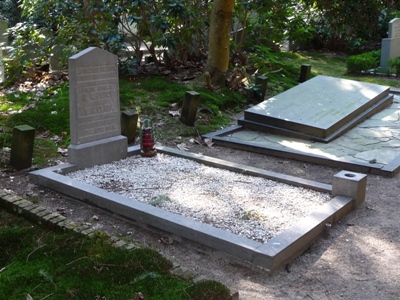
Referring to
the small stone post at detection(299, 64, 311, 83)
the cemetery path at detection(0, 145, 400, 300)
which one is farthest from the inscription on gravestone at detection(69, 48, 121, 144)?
the small stone post at detection(299, 64, 311, 83)

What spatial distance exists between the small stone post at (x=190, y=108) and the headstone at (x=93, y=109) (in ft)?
6.60

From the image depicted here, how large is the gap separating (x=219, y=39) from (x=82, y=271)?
790cm

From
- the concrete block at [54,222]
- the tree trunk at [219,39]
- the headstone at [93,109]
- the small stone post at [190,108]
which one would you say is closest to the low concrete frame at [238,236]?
the headstone at [93,109]

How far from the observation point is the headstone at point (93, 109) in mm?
7293

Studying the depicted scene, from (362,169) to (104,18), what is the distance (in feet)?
21.4

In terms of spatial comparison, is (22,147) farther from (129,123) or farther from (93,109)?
(129,123)

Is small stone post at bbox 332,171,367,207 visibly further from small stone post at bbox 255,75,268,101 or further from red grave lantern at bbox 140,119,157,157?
small stone post at bbox 255,75,268,101

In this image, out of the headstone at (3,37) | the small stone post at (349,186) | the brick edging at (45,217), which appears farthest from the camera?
the headstone at (3,37)

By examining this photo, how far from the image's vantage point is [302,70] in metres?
13.5

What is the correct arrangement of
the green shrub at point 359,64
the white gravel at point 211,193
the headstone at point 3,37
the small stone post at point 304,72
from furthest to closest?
the green shrub at point 359,64
the small stone post at point 304,72
the headstone at point 3,37
the white gravel at point 211,193

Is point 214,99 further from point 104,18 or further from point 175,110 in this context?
point 104,18

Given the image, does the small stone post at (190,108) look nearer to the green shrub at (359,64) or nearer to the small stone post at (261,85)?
the small stone post at (261,85)

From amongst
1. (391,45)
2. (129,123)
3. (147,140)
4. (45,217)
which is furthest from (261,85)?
(45,217)

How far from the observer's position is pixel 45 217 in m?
5.71
